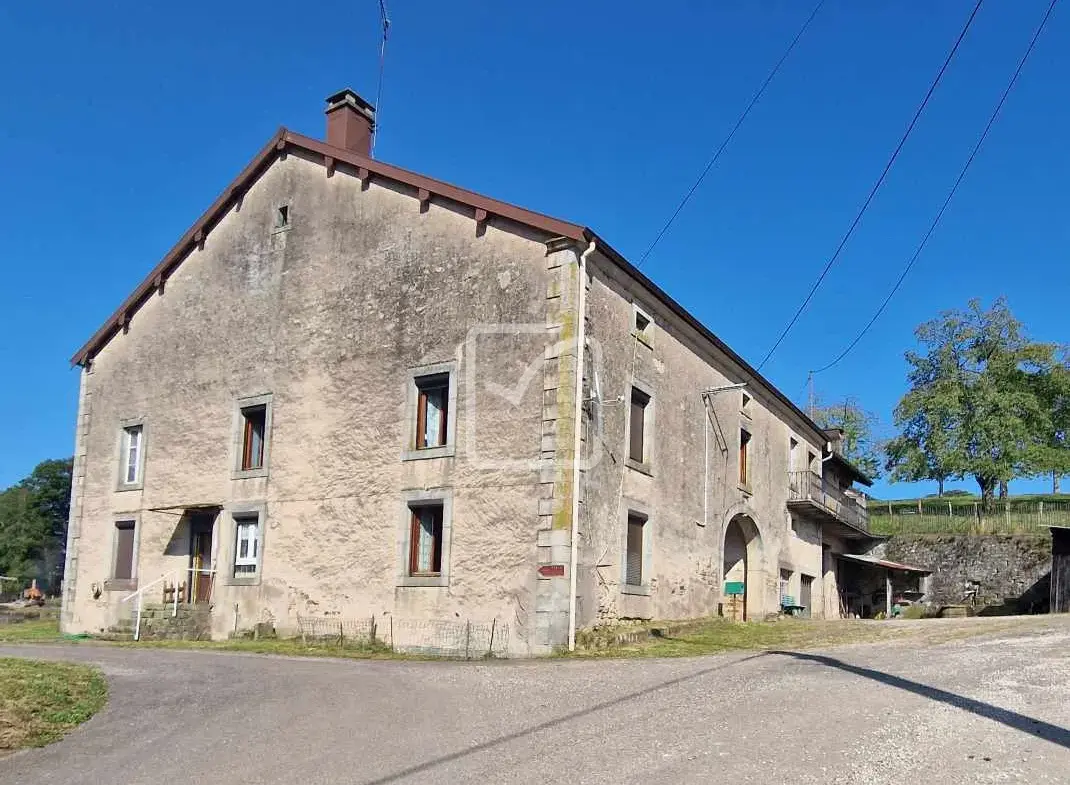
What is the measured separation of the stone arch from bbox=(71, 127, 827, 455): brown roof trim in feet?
12.5

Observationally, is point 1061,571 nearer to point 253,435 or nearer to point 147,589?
point 253,435

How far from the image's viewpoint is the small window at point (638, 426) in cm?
1845

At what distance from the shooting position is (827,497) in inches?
1251

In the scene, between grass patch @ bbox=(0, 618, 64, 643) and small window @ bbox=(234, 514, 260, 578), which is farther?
grass patch @ bbox=(0, 618, 64, 643)

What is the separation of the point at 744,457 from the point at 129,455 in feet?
48.8

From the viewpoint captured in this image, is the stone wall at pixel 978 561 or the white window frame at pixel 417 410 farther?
the stone wall at pixel 978 561

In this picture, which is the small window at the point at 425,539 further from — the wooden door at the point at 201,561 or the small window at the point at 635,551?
the wooden door at the point at 201,561

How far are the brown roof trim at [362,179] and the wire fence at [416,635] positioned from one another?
22.0 ft

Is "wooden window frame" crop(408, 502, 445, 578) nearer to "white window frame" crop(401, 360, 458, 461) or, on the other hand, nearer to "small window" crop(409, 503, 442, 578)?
"small window" crop(409, 503, 442, 578)

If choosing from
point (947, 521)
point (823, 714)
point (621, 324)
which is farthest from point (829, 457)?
point (823, 714)

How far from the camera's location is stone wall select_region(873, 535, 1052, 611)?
34.1 m

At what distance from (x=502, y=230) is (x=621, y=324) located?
2783 mm

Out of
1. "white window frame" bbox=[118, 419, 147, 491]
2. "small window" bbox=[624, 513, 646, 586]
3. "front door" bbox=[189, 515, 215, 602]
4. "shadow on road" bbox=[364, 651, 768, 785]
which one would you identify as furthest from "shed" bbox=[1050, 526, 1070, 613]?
"white window frame" bbox=[118, 419, 147, 491]

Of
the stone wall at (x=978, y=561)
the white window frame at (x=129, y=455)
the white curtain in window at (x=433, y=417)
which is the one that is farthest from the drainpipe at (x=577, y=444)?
the stone wall at (x=978, y=561)
